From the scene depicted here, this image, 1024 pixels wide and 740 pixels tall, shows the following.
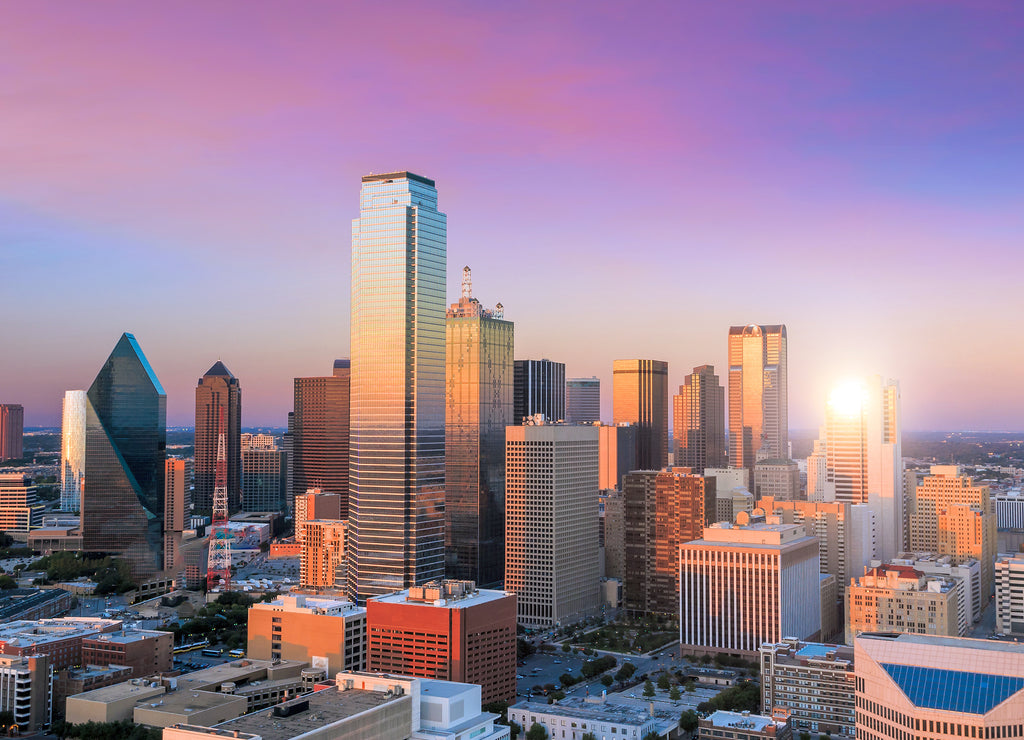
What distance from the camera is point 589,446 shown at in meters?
109

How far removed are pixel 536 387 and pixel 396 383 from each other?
61529 mm

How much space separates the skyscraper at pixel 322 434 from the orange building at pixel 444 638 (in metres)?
108

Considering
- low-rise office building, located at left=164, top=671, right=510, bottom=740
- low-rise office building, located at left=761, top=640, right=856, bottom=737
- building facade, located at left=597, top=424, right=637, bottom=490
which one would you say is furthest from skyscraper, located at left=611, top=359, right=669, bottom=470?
low-rise office building, located at left=164, top=671, right=510, bottom=740

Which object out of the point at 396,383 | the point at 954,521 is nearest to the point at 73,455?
the point at 396,383

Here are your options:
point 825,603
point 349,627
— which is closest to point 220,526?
point 349,627

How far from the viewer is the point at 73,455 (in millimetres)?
164750

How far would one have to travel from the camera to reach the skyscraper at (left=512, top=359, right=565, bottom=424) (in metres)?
147

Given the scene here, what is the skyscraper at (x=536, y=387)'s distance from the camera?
14738 cm

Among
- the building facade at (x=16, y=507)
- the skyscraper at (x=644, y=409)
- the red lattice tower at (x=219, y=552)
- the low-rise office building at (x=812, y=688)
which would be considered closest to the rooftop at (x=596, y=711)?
the low-rise office building at (x=812, y=688)

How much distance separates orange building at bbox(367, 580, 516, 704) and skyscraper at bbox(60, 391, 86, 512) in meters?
113

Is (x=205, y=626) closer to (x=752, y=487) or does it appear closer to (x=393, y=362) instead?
(x=393, y=362)

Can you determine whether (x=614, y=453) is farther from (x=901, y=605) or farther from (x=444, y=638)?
(x=444, y=638)

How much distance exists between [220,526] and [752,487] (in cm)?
9965

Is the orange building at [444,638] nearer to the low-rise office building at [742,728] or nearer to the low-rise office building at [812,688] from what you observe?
the low-rise office building at [742,728]
